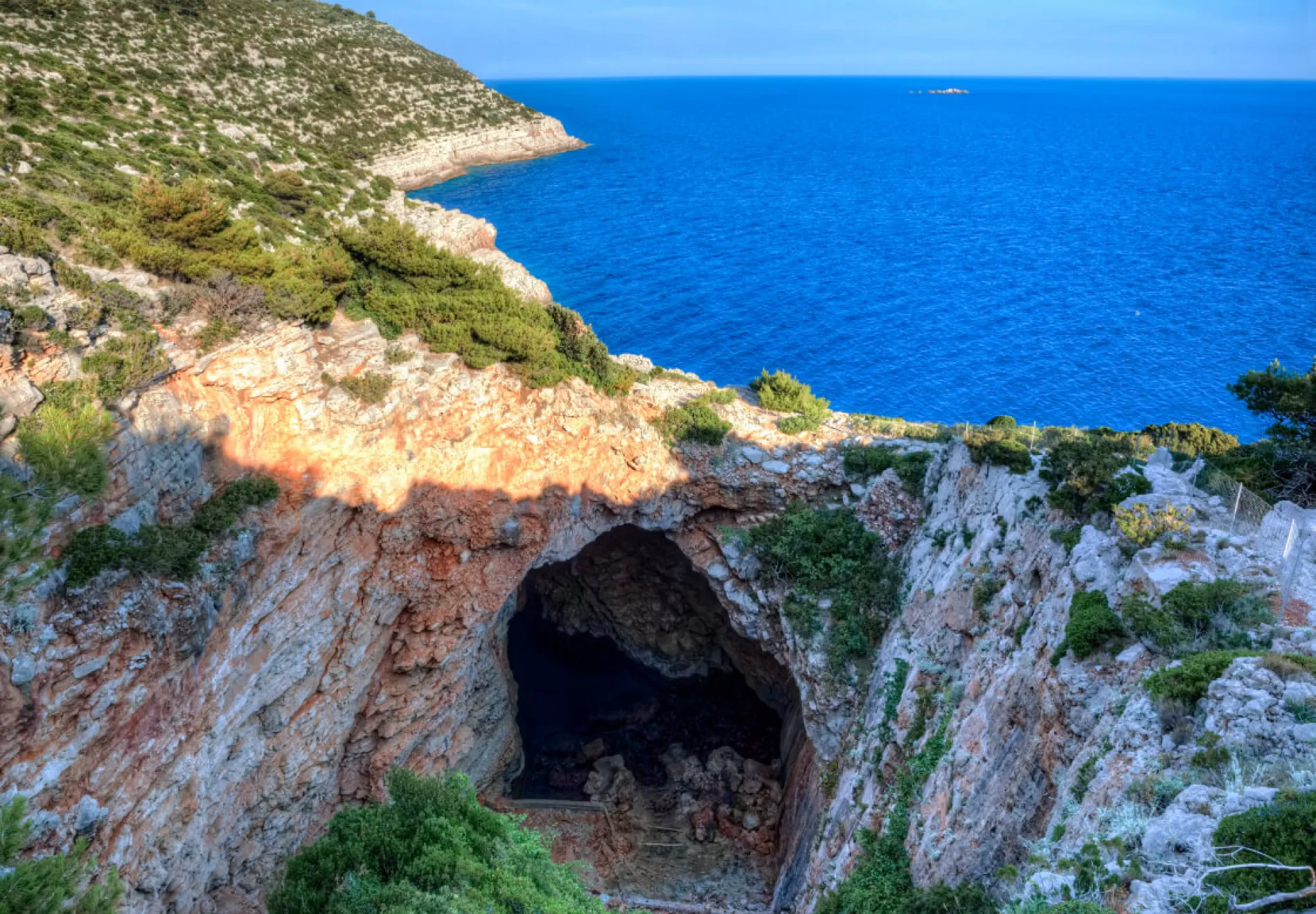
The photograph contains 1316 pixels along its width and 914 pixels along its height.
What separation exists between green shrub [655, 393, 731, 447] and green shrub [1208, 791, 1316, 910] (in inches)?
662

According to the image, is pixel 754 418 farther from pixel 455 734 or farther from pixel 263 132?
pixel 263 132

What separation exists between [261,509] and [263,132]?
2785cm

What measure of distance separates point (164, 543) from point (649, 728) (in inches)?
751

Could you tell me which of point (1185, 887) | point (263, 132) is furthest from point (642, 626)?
point (263, 132)

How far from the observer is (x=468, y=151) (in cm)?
8606

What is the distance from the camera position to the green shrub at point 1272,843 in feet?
21.9

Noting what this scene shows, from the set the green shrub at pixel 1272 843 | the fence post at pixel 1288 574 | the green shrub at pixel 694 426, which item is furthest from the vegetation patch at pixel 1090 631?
the green shrub at pixel 694 426

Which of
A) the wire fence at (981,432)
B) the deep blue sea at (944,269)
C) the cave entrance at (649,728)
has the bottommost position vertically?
the cave entrance at (649,728)

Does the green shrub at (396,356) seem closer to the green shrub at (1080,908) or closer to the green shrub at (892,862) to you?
the green shrub at (892,862)

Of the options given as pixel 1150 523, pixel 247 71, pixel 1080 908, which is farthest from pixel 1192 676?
pixel 247 71

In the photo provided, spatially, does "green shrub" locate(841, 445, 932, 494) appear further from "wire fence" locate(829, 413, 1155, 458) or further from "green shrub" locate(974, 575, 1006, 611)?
"green shrub" locate(974, 575, 1006, 611)

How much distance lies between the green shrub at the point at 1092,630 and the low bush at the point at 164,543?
52.1ft

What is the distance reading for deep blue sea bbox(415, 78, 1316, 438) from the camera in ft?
146

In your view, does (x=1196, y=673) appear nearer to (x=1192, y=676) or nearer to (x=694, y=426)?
(x=1192, y=676)
